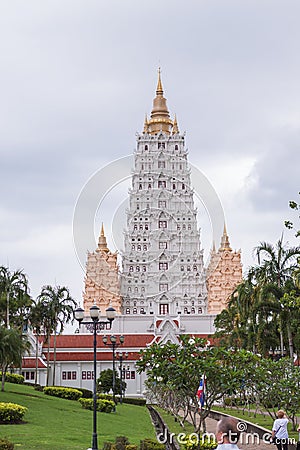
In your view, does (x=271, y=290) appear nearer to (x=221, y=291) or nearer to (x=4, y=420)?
(x=4, y=420)

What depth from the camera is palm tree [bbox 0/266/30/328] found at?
172ft

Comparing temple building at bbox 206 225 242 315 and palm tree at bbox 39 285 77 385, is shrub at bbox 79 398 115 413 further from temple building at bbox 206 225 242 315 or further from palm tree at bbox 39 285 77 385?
temple building at bbox 206 225 242 315

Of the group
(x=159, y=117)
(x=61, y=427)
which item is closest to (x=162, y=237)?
(x=159, y=117)

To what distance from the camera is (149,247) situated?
330 ft

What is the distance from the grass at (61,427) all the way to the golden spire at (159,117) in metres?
70.1

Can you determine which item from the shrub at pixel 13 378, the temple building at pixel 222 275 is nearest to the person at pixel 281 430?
the shrub at pixel 13 378

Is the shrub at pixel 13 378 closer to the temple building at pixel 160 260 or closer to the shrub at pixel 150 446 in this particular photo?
the temple building at pixel 160 260

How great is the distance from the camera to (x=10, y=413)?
29078mm

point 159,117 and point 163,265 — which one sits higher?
point 159,117

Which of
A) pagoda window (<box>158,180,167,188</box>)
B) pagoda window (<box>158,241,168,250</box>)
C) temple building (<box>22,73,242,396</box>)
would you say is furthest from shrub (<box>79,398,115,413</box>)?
pagoda window (<box>158,180,167,188</box>)

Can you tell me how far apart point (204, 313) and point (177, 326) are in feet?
41.2

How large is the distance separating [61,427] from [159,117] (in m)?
84.9

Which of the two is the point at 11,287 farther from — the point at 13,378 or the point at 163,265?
the point at 163,265

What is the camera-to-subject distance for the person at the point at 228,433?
8.54 metres
